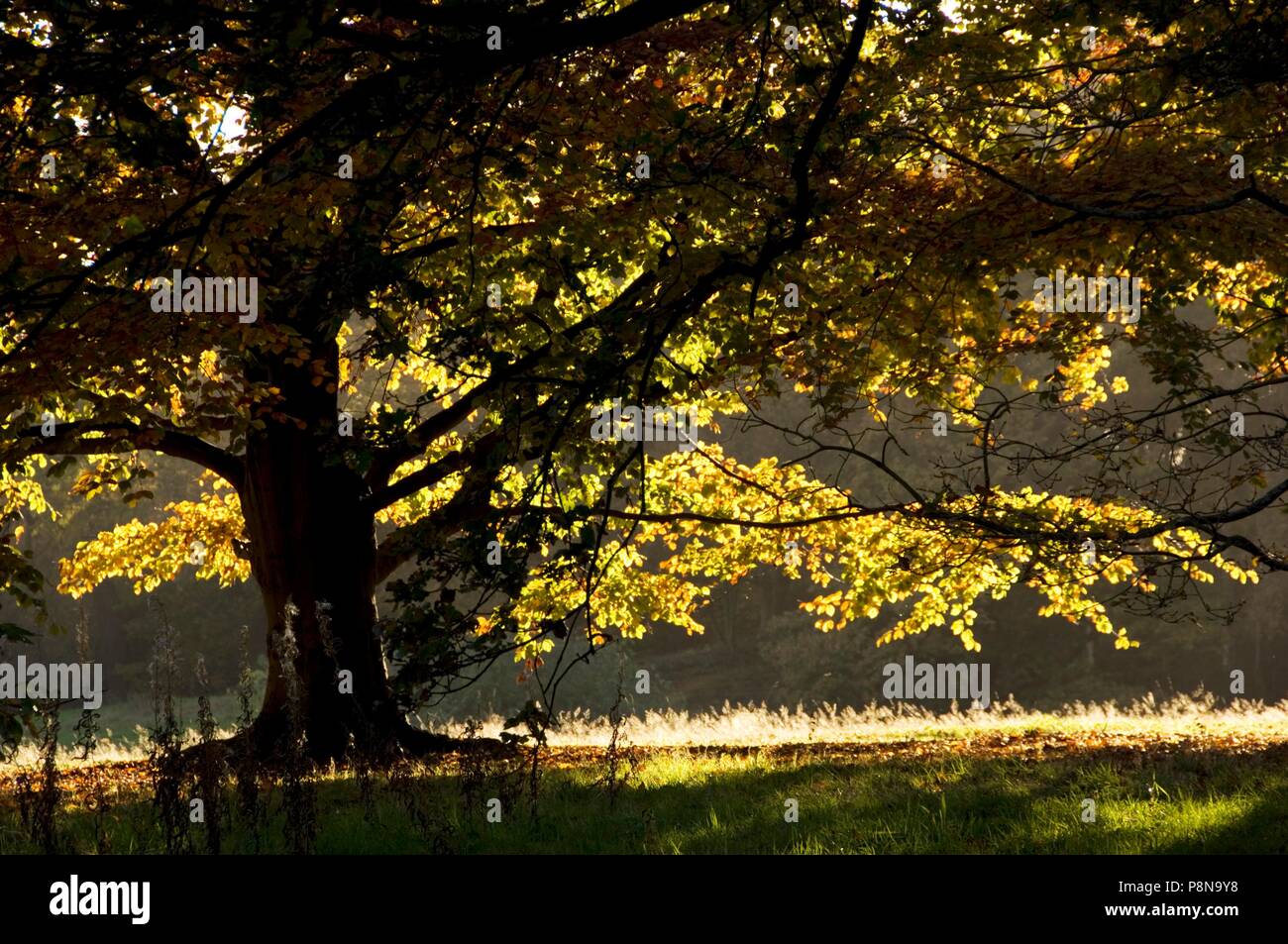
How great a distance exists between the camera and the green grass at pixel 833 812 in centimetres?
682

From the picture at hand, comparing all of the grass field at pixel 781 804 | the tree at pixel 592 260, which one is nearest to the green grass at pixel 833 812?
the grass field at pixel 781 804

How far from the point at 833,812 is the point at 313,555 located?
24.1ft

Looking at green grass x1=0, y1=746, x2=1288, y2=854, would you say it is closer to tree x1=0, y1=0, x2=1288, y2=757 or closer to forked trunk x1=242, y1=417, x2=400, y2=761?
tree x1=0, y1=0, x2=1288, y2=757

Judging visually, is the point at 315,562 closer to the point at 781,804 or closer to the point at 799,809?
the point at 781,804

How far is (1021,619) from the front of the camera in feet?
140

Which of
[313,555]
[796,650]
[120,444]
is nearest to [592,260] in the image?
[120,444]

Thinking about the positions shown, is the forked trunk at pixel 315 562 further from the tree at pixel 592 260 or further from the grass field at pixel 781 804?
the grass field at pixel 781 804

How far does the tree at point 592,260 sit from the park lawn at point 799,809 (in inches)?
37.1

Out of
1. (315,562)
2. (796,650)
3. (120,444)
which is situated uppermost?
(120,444)

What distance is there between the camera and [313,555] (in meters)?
13.0

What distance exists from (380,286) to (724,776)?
539 cm

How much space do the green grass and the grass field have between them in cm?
2
